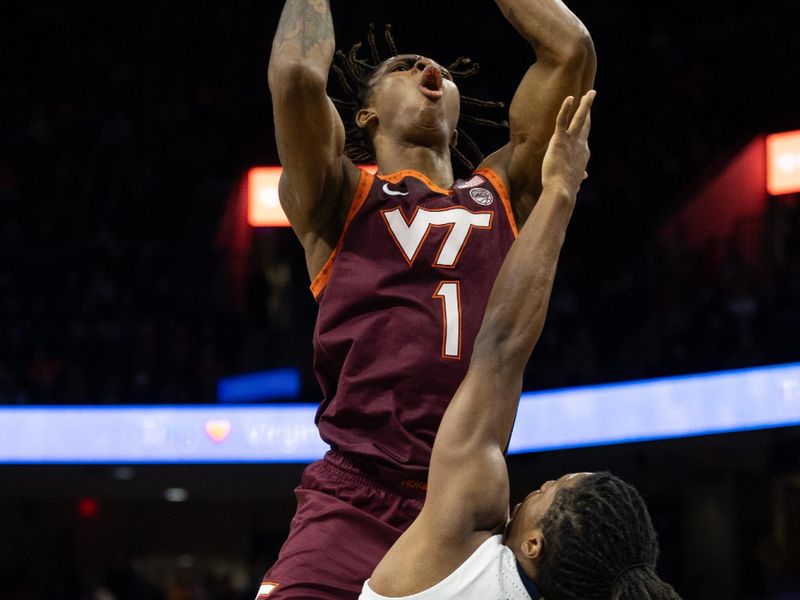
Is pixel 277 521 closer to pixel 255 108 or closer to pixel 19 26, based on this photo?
pixel 255 108

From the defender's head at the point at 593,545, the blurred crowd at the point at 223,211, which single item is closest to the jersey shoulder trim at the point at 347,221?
the defender's head at the point at 593,545

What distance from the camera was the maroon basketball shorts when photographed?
271cm

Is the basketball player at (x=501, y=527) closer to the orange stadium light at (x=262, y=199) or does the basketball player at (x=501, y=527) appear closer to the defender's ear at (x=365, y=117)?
the defender's ear at (x=365, y=117)

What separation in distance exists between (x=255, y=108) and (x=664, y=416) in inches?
301

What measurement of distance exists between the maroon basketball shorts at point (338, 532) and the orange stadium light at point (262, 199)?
9520 mm

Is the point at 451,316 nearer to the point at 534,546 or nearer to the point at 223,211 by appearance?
the point at 534,546

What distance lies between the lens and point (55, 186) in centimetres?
1415

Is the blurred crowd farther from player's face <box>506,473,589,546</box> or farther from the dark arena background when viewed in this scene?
player's face <box>506,473,589,546</box>

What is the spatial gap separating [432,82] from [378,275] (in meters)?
0.57

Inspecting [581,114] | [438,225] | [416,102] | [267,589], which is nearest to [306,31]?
[416,102]

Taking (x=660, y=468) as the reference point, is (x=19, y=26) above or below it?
above

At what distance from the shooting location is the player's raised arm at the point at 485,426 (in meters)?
2.47

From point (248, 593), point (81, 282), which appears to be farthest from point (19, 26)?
point (248, 593)

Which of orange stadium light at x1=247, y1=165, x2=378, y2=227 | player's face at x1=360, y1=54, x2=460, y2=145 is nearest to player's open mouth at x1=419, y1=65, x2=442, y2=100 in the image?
player's face at x1=360, y1=54, x2=460, y2=145
